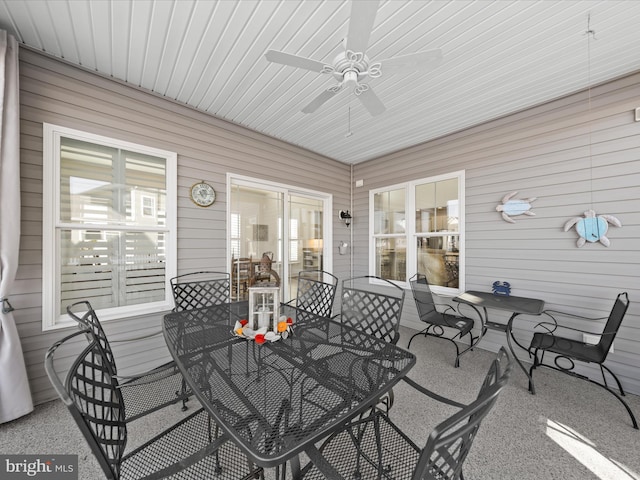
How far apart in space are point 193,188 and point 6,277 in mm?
1740

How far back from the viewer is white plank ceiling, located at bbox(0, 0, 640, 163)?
1.81 meters

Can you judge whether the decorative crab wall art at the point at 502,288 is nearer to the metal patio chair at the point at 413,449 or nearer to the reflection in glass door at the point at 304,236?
the metal patio chair at the point at 413,449

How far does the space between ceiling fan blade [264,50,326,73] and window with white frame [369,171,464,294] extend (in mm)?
2857

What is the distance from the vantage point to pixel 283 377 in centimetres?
134

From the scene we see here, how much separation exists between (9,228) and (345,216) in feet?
13.9

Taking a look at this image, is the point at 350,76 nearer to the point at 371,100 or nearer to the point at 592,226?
the point at 371,100

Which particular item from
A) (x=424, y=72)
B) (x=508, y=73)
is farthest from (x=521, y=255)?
Result: (x=424, y=72)

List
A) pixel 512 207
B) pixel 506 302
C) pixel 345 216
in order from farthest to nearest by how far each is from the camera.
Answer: pixel 345 216 → pixel 512 207 → pixel 506 302

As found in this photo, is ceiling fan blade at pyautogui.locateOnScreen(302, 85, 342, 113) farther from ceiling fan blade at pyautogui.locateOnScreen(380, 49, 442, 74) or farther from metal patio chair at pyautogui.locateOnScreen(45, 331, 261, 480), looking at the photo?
metal patio chair at pyautogui.locateOnScreen(45, 331, 261, 480)

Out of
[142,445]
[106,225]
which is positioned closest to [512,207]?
[142,445]

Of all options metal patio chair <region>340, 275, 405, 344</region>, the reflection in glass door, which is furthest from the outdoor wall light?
metal patio chair <region>340, 275, 405, 344</region>

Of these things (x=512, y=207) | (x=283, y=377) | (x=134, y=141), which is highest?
(x=134, y=141)

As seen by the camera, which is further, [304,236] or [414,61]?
[304,236]

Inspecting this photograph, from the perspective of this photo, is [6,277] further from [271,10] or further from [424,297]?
[424,297]
